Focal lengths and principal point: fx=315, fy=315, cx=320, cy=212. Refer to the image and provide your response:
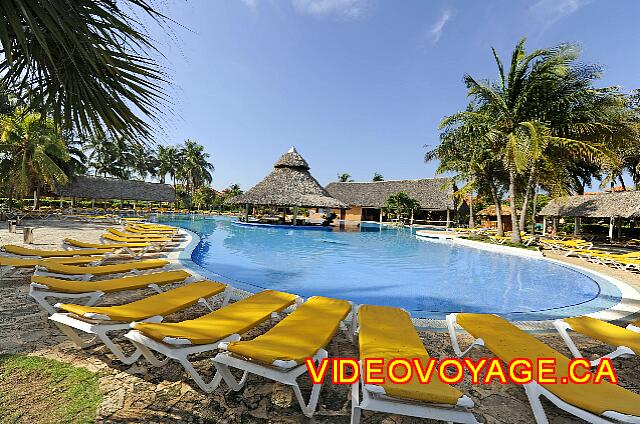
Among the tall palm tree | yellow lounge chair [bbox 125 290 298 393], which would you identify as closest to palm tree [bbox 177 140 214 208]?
the tall palm tree

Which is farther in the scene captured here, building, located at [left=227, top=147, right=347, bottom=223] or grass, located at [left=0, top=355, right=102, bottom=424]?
building, located at [left=227, top=147, right=347, bottom=223]

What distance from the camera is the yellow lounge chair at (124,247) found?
6.92 metres

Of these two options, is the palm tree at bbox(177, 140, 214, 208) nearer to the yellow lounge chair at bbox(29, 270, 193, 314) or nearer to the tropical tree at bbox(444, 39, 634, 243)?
the tropical tree at bbox(444, 39, 634, 243)

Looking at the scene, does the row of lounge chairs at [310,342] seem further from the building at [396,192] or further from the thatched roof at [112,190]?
the thatched roof at [112,190]

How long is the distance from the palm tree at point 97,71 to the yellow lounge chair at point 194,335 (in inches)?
79.4

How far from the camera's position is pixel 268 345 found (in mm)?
2109

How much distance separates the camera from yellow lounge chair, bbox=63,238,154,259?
6918 mm

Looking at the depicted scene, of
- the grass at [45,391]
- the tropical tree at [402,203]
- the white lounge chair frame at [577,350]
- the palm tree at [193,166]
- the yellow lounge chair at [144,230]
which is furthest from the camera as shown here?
the palm tree at [193,166]

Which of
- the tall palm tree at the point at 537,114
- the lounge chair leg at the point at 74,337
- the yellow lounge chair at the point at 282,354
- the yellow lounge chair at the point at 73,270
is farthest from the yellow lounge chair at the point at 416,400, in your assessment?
the tall palm tree at the point at 537,114

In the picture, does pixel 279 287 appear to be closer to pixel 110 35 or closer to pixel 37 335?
pixel 37 335

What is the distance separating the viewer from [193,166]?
49594 mm

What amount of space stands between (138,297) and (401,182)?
34.1m

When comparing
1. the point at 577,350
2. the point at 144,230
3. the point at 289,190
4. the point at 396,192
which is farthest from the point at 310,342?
the point at 396,192

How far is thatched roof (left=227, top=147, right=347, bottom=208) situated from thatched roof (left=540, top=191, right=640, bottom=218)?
1413cm
